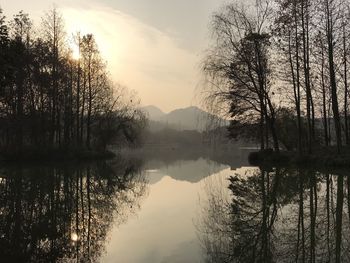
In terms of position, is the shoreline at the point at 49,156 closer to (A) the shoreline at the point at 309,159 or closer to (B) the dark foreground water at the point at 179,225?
(A) the shoreline at the point at 309,159

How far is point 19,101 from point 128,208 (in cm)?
2836

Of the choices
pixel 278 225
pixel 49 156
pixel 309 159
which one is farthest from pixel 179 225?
pixel 49 156

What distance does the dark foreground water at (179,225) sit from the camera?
6.77 meters

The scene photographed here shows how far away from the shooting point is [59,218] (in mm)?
10148

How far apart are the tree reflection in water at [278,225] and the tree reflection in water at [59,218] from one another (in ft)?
6.87

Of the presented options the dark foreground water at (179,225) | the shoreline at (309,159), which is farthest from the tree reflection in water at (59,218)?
the shoreline at (309,159)

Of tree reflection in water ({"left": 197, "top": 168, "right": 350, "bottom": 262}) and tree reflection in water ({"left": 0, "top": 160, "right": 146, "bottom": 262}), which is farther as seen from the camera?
tree reflection in water ({"left": 0, "top": 160, "right": 146, "bottom": 262})

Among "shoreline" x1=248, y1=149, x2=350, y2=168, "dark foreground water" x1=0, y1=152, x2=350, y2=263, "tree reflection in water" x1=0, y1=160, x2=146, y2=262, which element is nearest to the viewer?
"dark foreground water" x1=0, y1=152, x2=350, y2=263

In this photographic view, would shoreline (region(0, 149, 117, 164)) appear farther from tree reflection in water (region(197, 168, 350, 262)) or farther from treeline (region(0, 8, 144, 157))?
tree reflection in water (region(197, 168, 350, 262))

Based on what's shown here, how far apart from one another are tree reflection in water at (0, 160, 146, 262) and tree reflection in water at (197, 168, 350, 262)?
2.10 meters

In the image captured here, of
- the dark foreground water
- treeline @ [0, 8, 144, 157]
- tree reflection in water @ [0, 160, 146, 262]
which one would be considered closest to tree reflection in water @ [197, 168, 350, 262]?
the dark foreground water

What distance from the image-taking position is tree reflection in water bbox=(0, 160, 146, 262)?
699cm

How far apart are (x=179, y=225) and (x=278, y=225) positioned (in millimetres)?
2169

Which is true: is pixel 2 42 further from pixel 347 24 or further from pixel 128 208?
pixel 347 24
